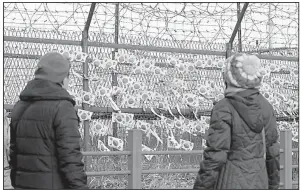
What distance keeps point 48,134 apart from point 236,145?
1151 millimetres

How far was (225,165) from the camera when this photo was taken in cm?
373

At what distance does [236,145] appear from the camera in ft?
12.2

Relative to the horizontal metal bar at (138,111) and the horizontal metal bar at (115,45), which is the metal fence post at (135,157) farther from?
the horizontal metal bar at (115,45)

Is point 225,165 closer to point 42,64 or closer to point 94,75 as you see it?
point 42,64

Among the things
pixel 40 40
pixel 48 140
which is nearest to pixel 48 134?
pixel 48 140

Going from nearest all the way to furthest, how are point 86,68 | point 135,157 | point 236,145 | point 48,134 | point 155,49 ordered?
point 48,134 < point 236,145 < point 135,157 < point 86,68 < point 155,49

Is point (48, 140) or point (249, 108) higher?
point (249, 108)

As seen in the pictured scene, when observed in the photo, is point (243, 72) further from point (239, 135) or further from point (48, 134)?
point (48, 134)

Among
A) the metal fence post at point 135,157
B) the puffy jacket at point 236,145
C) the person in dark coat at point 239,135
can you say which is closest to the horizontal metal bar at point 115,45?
the metal fence post at point 135,157

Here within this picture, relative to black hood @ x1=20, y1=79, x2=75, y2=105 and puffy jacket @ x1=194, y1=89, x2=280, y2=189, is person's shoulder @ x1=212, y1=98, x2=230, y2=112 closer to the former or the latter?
puffy jacket @ x1=194, y1=89, x2=280, y2=189

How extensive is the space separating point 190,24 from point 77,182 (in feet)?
14.4

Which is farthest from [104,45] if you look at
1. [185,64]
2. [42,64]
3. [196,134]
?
[42,64]

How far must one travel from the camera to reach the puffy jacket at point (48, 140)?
3436 millimetres

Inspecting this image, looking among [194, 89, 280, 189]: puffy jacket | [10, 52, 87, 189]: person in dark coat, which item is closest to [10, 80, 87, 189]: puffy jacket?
[10, 52, 87, 189]: person in dark coat
